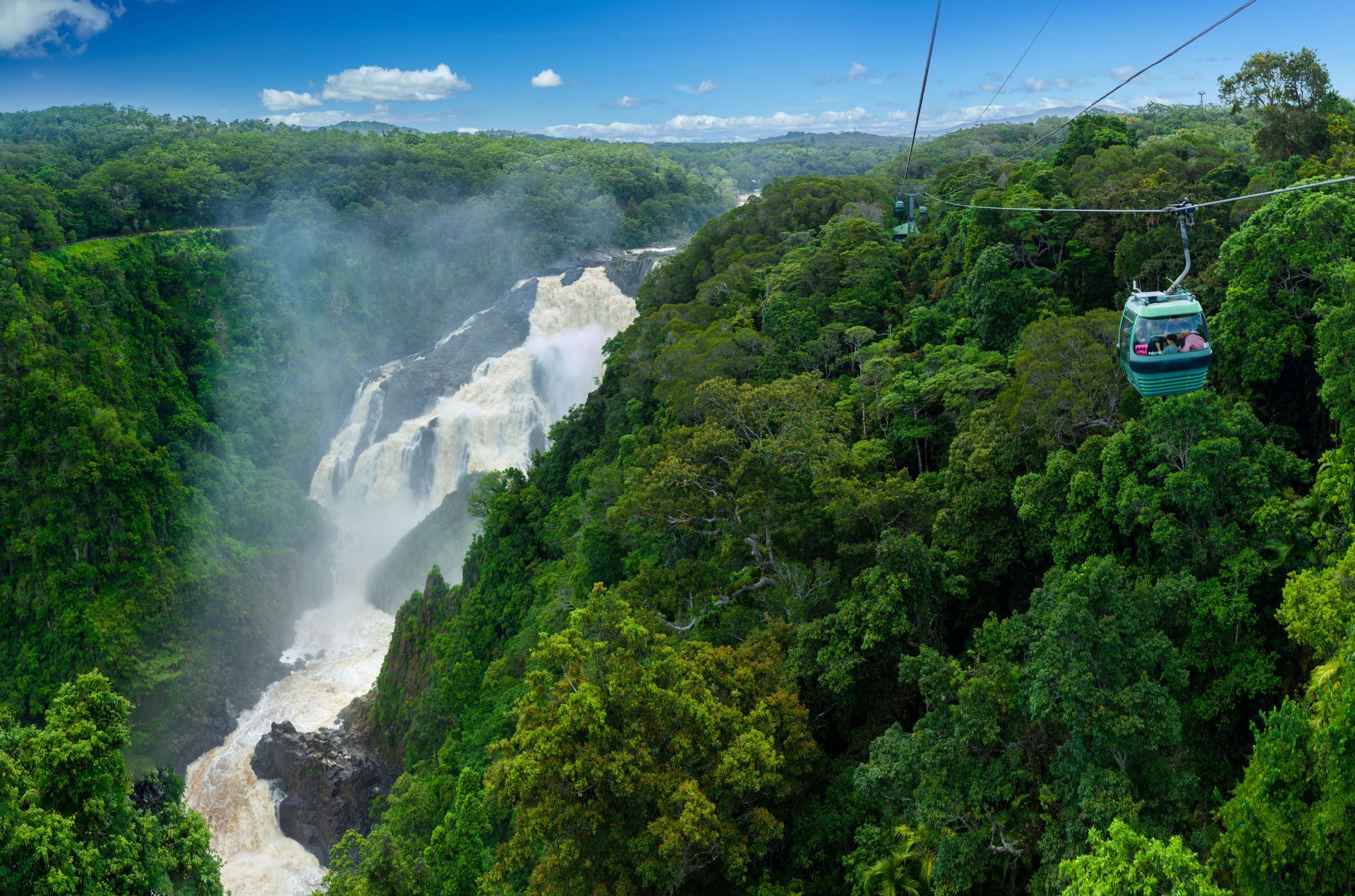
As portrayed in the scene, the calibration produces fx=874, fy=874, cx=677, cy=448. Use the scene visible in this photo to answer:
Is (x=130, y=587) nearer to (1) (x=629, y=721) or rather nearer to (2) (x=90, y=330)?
(2) (x=90, y=330)

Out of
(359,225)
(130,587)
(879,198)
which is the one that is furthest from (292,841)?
(359,225)

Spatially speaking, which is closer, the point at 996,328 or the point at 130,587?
the point at 996,328

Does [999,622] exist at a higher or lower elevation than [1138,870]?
lower

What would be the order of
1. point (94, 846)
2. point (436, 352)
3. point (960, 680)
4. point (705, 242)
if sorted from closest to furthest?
point (94, 846) → point (960, 680) → point (705, 242) → point (436, 352)

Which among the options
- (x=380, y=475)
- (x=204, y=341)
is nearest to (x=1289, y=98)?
(x=380, y=475)

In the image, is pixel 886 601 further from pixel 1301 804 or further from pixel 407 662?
pixel 407 662

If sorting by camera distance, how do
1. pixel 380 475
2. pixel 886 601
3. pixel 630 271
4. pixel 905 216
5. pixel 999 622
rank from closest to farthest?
pixel 886 601
pixel 999 622
pixel 905 216
pixel 380 475
pixel 630 271

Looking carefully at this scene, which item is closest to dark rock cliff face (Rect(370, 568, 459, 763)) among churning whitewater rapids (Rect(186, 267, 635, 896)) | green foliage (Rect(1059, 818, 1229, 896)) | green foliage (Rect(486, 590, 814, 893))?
churning whitewater rapids (Rect(186, 267, 635, 896))

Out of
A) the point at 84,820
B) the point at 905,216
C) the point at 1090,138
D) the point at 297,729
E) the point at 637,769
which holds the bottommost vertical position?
the point at 297,729
